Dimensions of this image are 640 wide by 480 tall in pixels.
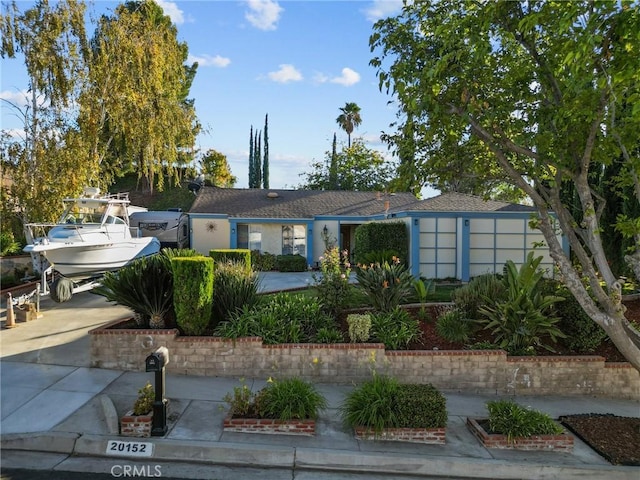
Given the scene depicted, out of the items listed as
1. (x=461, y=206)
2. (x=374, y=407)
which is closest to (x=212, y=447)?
(x=374, y=407)

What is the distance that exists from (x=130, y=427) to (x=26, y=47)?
14.1m

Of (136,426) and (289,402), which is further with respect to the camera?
(289,402)

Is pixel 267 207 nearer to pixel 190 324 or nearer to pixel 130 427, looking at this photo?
pixel 190 324

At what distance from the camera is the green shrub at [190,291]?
25.0ft

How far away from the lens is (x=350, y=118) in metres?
45.0

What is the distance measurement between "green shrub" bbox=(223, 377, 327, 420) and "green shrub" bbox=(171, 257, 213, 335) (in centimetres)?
211

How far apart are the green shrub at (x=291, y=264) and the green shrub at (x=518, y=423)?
524 inches

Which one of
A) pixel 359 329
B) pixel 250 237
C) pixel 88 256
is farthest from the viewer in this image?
pixel 250 237

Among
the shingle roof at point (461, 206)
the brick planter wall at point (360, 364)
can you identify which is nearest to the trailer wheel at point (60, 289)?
the brick planter wall at point (360, 364)

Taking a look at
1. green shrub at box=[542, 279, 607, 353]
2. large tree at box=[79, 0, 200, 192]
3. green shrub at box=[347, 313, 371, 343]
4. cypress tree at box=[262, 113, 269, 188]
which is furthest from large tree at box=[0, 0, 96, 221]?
cypress tree at box=[262, 113, 269, 188]

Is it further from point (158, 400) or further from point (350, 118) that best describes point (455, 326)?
point (350, 118)

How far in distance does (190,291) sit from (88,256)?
5848mm

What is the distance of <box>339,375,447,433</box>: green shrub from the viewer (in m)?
5.71

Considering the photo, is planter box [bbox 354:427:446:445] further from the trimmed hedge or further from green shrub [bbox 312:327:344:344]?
the trimmed hedge
